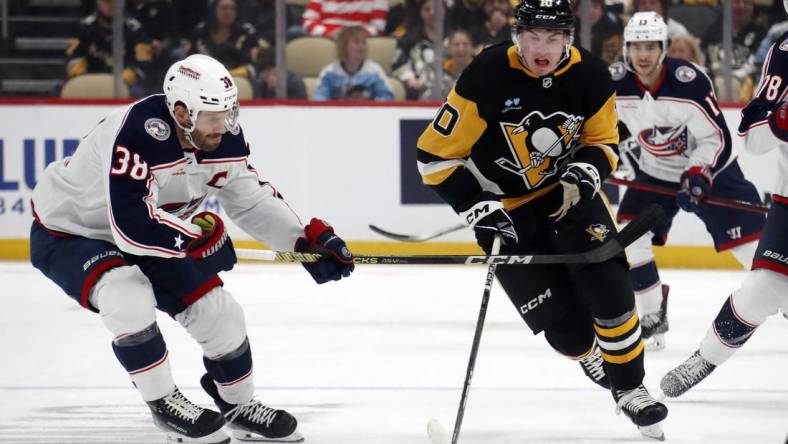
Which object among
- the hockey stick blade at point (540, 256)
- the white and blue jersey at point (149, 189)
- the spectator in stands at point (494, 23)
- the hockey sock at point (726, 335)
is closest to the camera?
the white and blue jersey at point (149, 189)

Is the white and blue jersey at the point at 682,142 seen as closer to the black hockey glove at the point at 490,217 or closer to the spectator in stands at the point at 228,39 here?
the black hockey glove at the point at 490,217

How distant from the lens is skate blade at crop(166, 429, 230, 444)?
129 inches

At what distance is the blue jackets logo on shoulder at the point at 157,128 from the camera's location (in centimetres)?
315

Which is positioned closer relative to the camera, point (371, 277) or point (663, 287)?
point (663, 287)

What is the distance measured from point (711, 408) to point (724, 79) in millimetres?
3755

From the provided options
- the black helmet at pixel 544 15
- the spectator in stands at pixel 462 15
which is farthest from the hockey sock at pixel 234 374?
the spectator in stands at pixel 462 15

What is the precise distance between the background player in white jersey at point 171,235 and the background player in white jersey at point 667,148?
1.85 m

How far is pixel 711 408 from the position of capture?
3746 mm

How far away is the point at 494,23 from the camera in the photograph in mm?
7156

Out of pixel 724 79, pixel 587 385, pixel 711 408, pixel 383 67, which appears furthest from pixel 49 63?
pixel 711 408

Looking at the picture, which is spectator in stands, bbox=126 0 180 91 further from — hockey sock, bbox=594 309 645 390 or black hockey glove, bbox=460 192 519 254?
hockey sock, bbox=594 309 645 390

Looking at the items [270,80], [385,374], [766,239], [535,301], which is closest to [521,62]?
[535,301]

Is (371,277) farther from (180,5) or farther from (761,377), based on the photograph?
(761,377)

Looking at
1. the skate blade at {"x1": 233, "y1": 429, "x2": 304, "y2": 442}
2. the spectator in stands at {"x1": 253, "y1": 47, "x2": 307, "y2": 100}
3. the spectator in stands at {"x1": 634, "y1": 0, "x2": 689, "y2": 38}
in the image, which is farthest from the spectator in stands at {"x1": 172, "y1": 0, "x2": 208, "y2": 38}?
the skate blade at {"x1": 233, "y1": 429, "x2": 304, "y2": 442}
